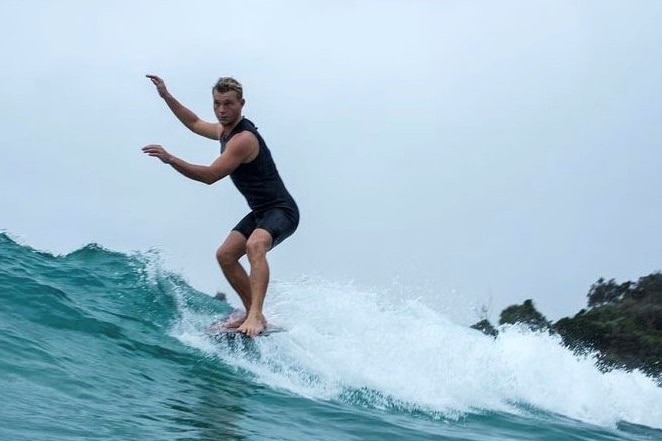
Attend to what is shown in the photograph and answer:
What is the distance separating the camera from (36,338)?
6832mm

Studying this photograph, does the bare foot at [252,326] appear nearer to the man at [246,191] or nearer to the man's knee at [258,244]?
the man at [246,191]

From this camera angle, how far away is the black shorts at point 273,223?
7.61m

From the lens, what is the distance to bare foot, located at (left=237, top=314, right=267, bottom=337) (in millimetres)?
7402

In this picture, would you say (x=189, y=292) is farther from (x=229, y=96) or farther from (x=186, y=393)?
(x=186, y=393)

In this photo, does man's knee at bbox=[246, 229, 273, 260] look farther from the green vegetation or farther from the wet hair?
the green vegetation

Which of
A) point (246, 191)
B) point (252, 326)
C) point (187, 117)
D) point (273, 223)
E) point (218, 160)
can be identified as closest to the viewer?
point (218, 160)

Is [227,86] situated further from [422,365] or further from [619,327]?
[619,327]

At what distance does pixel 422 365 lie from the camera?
7984 millimetres

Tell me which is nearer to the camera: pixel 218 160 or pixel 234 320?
pixel 218 160

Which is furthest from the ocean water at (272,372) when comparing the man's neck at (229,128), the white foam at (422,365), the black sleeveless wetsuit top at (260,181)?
the man's neck at (229,128)

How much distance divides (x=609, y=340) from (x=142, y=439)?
22665 mm

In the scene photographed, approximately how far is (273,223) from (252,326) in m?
0.81

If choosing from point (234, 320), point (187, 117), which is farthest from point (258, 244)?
point (187, 117)

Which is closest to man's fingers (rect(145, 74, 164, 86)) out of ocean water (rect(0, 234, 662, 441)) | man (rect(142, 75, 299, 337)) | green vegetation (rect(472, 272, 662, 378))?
man (rect(142, 75, 299, 337))
